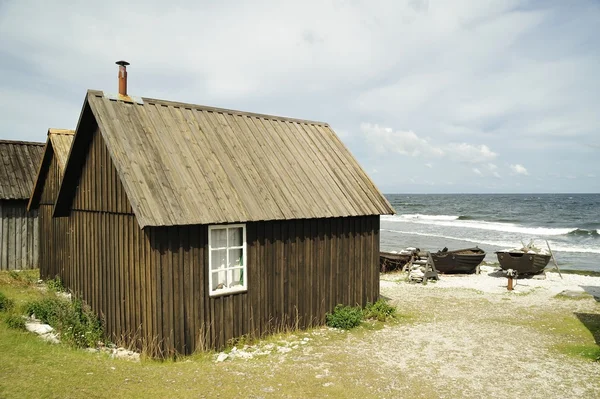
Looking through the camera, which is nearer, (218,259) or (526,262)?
(218,259)

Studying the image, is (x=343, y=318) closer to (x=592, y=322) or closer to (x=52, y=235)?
(x=592, y=322)

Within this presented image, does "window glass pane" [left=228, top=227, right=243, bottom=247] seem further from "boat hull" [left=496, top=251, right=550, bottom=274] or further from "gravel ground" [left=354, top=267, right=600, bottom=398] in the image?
"boat hull" [left=496, top=251, right=550, bottom=274]

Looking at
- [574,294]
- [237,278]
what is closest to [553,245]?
[574,294]

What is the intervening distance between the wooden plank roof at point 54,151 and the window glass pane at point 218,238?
8855 mm

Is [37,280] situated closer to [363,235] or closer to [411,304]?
[363,235]

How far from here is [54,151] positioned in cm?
1745

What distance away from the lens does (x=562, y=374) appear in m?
10.1

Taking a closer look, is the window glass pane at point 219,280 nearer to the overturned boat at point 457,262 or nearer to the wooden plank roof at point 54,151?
the wooden plank roof at point 54,151

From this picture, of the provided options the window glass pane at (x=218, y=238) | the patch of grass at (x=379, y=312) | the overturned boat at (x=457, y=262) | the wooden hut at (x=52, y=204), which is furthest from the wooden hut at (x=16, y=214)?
the overturned boat at (x=457, y=262)

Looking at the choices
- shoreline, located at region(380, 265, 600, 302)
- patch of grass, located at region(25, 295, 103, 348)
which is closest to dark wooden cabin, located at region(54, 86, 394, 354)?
patch of grass, located at region(25, 295, 103, 348)

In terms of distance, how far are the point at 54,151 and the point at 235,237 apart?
9.96m

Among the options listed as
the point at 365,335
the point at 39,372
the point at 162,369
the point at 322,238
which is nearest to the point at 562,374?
the point at 365,335

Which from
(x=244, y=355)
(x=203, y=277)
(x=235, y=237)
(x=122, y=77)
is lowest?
(x=244, y=355)

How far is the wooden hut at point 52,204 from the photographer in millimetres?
17172
